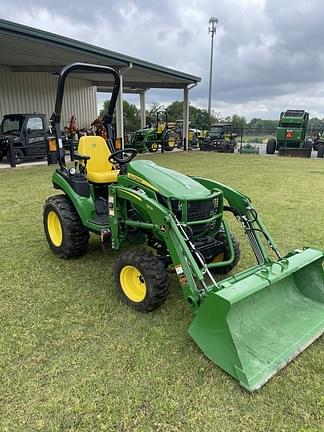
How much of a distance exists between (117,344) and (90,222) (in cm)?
129

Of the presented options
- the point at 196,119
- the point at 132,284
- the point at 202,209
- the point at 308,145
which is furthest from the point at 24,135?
the point at 196,119

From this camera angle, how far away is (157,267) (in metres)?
2.52

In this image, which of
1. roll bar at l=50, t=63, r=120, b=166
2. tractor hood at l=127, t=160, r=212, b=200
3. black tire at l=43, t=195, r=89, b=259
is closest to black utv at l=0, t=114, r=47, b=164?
roll bar at l=50, t=63, r=120, b=166

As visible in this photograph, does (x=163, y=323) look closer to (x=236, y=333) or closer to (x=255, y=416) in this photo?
(x=236, y=333)

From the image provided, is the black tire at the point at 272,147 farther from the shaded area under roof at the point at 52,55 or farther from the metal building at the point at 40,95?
the metal building at the point at 40,95

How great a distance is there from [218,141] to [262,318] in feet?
53.9

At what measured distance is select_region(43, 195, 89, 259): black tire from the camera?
134 inches

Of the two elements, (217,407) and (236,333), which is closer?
(217,407)

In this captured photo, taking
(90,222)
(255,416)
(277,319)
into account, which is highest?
(90,222)

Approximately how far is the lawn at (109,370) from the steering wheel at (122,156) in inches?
40.6

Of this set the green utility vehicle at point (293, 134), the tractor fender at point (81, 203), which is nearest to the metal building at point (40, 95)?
the green utility vehicle at point (293, 134)

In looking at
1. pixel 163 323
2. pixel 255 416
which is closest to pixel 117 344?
pixel 163 323

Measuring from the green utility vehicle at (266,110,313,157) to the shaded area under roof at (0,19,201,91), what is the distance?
4724mm

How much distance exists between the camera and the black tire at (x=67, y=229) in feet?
11.1
